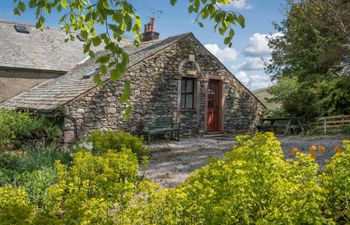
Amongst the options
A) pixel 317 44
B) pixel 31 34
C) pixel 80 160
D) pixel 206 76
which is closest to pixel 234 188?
pixel 80 160

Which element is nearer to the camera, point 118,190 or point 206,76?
point 118,190

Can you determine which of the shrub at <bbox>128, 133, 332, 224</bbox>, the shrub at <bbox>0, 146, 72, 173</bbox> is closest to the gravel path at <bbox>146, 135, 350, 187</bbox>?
the shrub at <bbox>0, 146, 72, 173</bbox>

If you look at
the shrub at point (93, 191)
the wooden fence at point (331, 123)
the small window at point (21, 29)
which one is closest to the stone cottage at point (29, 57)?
the small window at point (21, 29)

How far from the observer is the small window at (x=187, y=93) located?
14961 mm

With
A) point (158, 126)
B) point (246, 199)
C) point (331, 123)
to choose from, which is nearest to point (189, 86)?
point (158, 126)

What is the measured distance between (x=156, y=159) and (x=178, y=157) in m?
0.72

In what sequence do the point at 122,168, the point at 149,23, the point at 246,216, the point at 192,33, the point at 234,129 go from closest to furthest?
the point at 246,216 < the point at 122,168 < the point at 192,33 < the point at 234,129 < the point at 149,23

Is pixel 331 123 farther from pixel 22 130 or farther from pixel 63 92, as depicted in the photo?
pixel 22 130

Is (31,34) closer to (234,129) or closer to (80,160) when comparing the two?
(234,129)

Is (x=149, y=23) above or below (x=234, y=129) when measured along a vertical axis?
above

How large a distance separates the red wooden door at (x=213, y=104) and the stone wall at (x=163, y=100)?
1.28 ft

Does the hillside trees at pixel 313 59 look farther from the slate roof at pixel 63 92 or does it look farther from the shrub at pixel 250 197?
the shrub at pixel 250 197

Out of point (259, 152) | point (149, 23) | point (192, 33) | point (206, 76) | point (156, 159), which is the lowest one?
point (156, 159)

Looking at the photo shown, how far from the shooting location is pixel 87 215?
331cm
